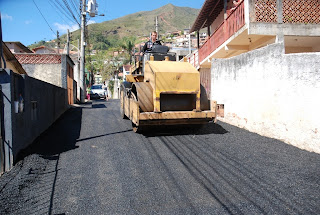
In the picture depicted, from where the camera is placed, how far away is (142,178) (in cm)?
421

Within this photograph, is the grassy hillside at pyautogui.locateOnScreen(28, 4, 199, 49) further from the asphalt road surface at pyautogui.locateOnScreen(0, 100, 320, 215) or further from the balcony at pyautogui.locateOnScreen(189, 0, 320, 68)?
the asphalt road surface at pyautogui.locateOnScreen(0, 100, 320, 215)

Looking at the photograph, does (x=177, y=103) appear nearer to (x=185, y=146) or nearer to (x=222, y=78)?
(x=185, y=146)

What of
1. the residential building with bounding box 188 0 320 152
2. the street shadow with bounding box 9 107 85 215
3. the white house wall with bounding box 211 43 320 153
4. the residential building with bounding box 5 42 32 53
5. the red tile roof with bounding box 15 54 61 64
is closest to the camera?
the street shadow with bounding box 9 107 85 215

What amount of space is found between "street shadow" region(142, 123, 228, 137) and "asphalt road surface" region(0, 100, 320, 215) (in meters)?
0.75

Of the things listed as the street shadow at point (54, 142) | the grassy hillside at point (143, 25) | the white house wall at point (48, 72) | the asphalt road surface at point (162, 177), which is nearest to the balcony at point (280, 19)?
the asphalt road surface at point (162, 177)

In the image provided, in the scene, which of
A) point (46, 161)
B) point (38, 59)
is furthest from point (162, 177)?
point (38, 59)

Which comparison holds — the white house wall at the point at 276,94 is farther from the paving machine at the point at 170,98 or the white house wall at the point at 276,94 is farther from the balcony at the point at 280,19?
the balcony at the point at 280,19

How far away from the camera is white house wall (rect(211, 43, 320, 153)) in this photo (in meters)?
5.52

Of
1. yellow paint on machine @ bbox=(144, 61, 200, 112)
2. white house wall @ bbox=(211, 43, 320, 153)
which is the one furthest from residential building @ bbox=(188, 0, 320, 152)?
yellow paint on machine @ bbox=(144, 61, 200, 112)

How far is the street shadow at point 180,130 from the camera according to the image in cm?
764

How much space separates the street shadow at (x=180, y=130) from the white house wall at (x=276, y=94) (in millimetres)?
924

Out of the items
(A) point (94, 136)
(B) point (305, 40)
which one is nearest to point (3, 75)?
(A) point (94, 136)

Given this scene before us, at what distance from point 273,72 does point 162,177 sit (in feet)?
14.1

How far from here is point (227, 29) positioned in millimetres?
12133
